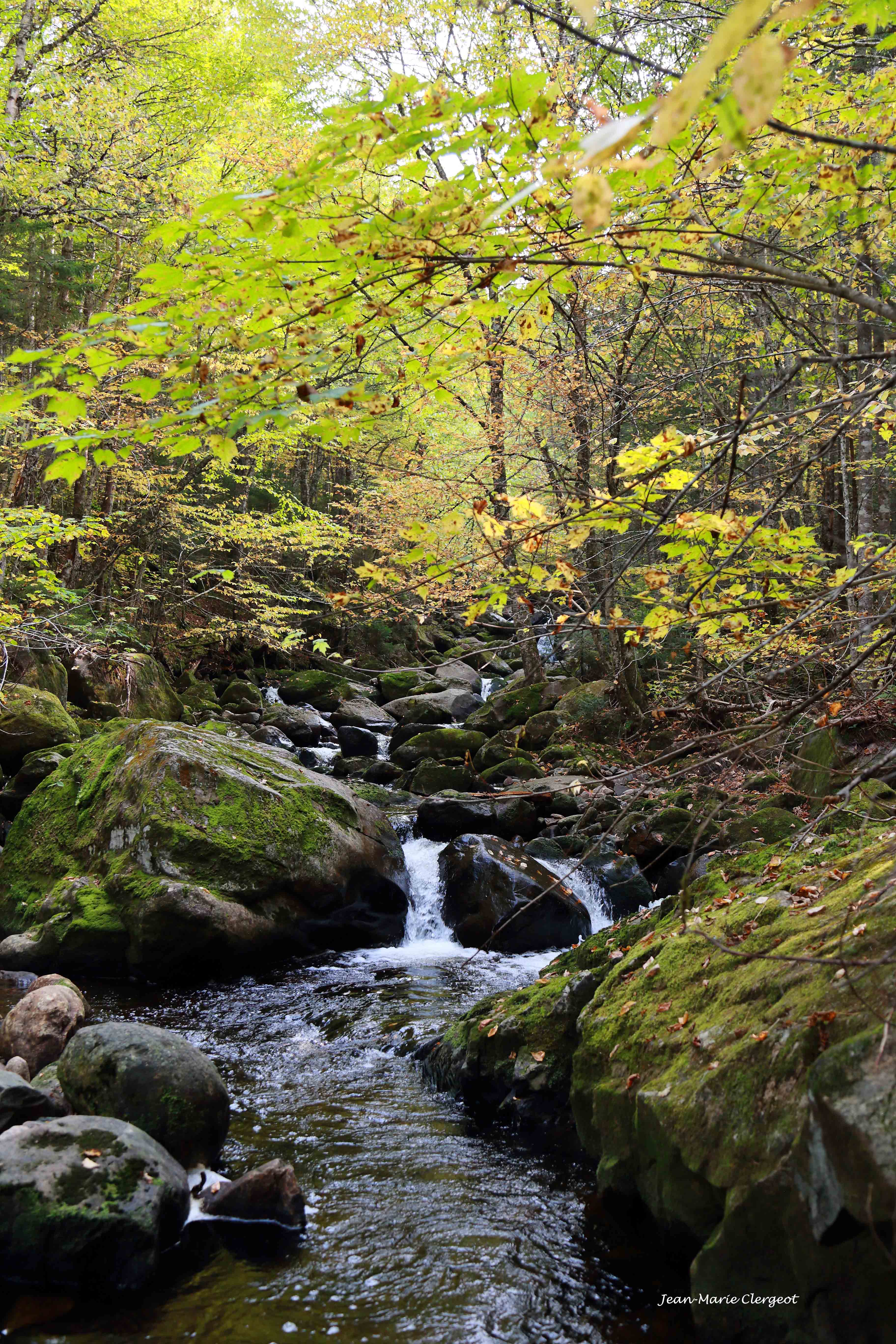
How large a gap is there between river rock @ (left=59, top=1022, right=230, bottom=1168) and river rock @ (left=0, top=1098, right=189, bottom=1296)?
379 millimetres

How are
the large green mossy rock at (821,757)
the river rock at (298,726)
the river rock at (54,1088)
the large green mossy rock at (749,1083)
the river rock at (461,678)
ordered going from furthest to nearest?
the river rock at (461,678), the river rock at (298,726), the large green mossy rock at (821,757), the river rock at (54,1088), the large green mossy rock at (749,1083)

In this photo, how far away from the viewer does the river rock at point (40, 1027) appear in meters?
4.95

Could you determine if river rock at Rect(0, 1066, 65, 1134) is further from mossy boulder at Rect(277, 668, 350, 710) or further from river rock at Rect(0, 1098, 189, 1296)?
mossy boulder at Rect(277, 668, 350, 710)

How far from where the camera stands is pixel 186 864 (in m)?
→ 7.23

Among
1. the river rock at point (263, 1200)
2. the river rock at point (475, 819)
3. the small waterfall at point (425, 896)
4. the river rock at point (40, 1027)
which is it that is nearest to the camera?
the river rock at point (263, 1200)

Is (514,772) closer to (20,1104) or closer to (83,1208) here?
(20,1104)

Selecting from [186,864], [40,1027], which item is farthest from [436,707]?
[40,1027]

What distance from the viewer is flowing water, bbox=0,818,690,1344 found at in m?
3.03

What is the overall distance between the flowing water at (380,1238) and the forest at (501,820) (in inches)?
0.9

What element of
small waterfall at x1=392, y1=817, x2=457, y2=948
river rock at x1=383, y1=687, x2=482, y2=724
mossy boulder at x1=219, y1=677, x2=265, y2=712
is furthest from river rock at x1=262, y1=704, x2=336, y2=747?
small waterfall at x1=392, y1=817, x2=457, y2=948

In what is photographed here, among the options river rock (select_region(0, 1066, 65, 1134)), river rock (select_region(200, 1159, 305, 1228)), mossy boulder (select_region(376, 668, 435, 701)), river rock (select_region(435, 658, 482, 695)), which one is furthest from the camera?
river rock (select_region(435, 658, 482, 695))

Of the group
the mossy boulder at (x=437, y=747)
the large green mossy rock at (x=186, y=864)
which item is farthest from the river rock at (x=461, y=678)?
the large green mossy rock at (x=186, y=864)

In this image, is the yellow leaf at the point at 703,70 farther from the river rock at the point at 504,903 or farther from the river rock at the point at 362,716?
the river rock at the point at 362,716

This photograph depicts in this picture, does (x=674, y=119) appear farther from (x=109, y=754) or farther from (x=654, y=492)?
(x=109, y=754)
